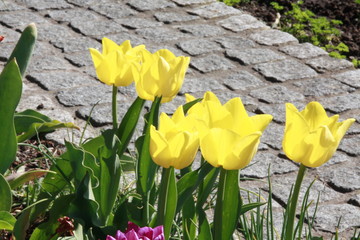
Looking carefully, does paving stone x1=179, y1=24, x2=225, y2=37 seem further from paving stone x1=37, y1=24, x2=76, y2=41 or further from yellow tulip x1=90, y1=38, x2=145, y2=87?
yellow tulip x1=90, y1=38, x2=145, y2=87

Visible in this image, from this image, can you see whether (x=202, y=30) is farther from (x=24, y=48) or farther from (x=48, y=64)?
(x=24, y=48)

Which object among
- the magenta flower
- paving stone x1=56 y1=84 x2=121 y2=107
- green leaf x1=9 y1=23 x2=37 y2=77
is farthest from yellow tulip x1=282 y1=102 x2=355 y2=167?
paving stone x1=56 y1=84 x2=121 y2=107

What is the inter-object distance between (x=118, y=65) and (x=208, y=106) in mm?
514

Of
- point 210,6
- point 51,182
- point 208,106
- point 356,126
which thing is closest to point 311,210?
point 356,126

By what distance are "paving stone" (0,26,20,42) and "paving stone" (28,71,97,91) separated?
510mm

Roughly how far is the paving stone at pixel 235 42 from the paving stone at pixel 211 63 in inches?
9.2

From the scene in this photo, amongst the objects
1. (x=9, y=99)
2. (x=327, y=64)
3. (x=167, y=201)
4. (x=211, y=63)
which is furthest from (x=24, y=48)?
(x=327, y=64)

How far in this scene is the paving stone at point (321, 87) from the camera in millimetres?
4559

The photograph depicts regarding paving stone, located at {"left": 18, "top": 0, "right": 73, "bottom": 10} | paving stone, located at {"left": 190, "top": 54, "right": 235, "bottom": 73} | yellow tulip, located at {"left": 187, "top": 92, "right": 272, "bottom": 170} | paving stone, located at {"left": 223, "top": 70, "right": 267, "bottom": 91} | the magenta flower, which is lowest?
paving stone, located at {"left": 18, "top": 0, "right": 73, "bottom": 10}

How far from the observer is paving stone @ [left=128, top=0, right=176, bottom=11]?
5.69 metres

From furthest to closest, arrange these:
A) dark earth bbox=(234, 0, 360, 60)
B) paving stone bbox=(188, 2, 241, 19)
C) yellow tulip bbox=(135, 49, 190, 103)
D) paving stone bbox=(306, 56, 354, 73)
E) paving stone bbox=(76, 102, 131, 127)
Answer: dark earth bbox=(234, 0, 360, 60)
paving stone bbox=(188, 2, 241, 19)
paving stone bbox=(306, 56, 354, 73)
paving stone bbox=(76, 102, 131, 127)
yellow tulip bbox=(135, 49, 190, 103)

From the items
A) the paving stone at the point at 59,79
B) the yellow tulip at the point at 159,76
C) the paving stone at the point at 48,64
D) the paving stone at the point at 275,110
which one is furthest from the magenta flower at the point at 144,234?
the paving stone at the point at 48,64

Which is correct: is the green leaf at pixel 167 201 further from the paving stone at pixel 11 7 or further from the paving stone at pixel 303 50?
the paving stone at pixel 11 7

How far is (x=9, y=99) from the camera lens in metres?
2.39
